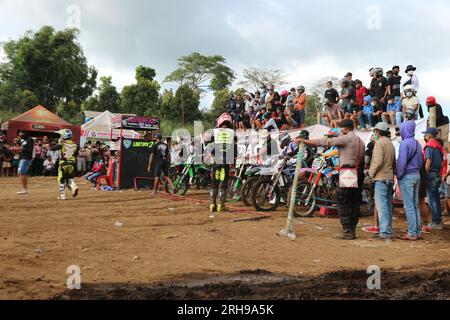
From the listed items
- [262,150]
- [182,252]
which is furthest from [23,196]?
[182,252]

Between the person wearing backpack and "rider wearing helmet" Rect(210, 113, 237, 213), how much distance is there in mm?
3887

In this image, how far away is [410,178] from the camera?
7.89 metres

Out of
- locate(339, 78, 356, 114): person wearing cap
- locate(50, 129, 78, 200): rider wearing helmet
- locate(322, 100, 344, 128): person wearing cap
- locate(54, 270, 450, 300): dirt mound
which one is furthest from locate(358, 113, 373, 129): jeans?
locate(54, 270, 450, 300): dirt mound

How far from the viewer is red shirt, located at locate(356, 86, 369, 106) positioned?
14.3 m

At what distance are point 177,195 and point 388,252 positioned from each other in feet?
24.9

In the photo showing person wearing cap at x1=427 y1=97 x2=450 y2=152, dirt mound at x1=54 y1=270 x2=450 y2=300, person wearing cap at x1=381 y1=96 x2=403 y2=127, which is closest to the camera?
dirt mound at x1=54 y1=270 x2=450 y2=300

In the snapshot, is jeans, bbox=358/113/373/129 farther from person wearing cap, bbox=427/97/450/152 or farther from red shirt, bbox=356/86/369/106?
person wearing cap, bbox=427/97/450/152

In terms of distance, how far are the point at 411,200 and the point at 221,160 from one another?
4.24 metres

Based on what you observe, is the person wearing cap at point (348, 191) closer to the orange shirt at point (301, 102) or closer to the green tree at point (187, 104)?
the orange shirt at point (301, 102)

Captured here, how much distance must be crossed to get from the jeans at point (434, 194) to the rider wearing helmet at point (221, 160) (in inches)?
173

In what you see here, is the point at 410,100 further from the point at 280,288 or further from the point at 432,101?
the point at 280,288

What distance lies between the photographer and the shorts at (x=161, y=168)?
1343 centimetres

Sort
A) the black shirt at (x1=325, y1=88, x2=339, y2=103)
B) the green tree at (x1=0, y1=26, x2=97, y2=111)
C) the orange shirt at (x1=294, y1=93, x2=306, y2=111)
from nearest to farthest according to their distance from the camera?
the black shirt at (x1=325, y1=88, x2=339, y2=103), the orange shirt at (x1=294, y1=93, x2=306, y2=111), the green tree at (x1=0, y1=26, x2=97, y2=111)
